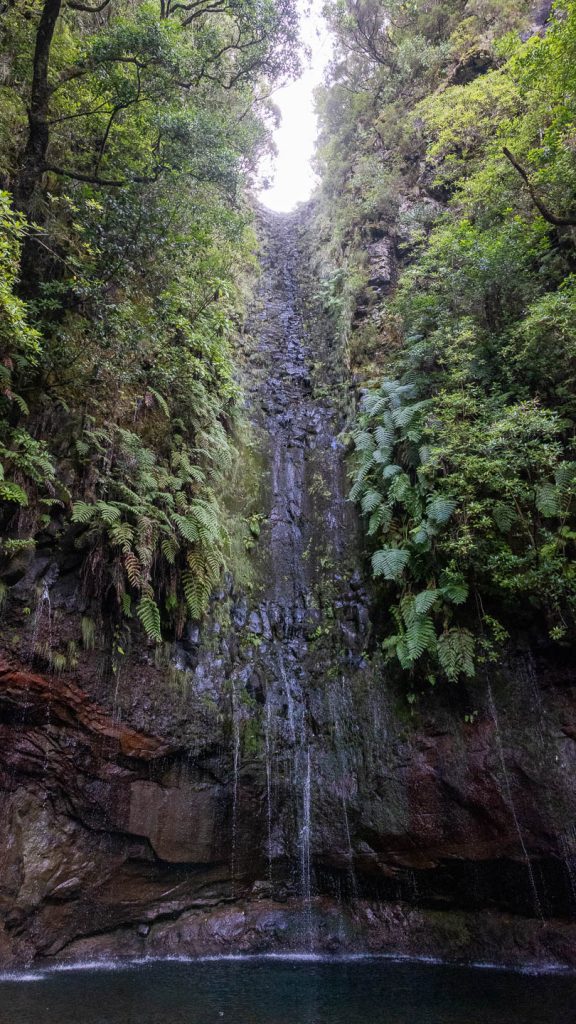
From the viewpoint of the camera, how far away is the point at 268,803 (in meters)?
7.86

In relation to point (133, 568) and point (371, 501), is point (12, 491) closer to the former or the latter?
point (133, 568)

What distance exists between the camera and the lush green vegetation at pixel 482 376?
23.2 ft

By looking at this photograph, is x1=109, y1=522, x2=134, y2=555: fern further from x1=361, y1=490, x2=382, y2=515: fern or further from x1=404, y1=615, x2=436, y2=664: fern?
x1=404, y1=615, x2=436, y2=664: fern

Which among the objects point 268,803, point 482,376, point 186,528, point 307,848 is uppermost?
point 482,376

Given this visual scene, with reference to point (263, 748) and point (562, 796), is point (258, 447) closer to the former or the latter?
point (263, 748)

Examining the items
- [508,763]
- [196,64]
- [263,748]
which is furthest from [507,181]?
[263,748]

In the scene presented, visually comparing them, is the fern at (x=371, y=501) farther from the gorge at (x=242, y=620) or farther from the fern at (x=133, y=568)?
the fern at (x=133, y=568)

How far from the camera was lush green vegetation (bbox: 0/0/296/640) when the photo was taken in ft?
22.6

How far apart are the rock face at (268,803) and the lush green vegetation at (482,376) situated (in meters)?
1.17

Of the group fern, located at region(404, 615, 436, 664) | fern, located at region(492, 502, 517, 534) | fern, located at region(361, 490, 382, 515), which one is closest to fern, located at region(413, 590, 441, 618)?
fern, located at region(404, 615, 436, 664)

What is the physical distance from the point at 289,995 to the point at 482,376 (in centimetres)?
874

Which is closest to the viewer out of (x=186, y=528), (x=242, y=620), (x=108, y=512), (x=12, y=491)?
(x=12, y=491)

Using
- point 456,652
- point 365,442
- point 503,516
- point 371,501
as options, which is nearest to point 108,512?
point 371,501

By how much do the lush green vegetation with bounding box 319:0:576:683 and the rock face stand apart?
117 cm
